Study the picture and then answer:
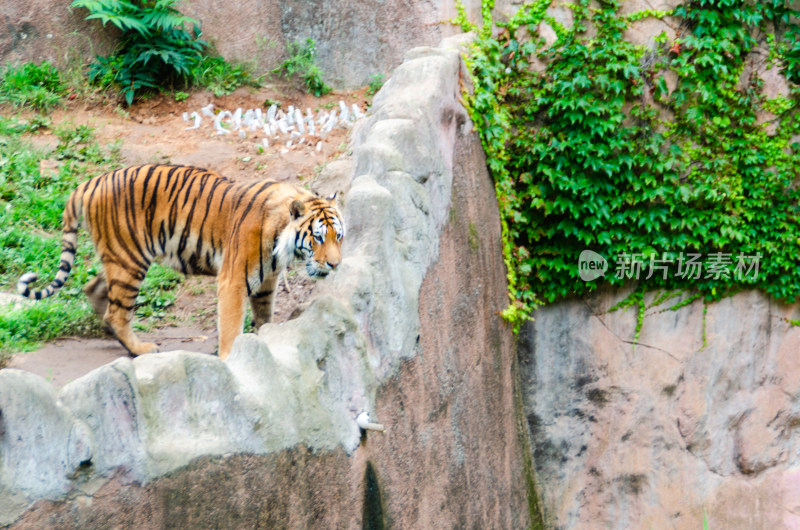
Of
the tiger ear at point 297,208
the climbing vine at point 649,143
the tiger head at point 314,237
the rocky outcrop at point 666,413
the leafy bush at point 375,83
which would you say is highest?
the leafy bush at point 375,83

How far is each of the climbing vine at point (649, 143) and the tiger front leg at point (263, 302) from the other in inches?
94.5

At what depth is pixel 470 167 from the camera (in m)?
5.46

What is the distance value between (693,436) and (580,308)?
1.60 metres

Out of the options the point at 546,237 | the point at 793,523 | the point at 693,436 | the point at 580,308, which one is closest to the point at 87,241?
the point at 546,237

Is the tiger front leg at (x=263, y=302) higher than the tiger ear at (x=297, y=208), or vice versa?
the tiger ear at (x=297, y=208)

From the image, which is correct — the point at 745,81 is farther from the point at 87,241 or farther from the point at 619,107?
the point at 87,241

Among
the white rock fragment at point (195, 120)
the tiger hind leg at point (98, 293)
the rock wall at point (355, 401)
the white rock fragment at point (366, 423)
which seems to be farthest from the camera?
the white rock fragment at point (195, 120)

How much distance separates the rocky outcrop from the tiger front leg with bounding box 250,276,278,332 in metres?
3.05

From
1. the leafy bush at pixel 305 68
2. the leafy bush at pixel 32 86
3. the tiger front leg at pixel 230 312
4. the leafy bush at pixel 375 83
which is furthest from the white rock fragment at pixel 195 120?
the tiger front leg at pixel 230 312

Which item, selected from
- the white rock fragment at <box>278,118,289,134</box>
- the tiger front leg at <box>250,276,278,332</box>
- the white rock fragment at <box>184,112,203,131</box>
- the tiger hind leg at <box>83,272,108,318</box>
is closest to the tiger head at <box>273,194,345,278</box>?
the tiger front leg at <box>250,276,278,332</box>

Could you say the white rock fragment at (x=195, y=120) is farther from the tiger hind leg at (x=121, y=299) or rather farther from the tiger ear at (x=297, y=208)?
the tiger ear at (x=297, y=208)

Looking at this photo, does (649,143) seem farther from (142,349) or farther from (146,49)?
(146,49)

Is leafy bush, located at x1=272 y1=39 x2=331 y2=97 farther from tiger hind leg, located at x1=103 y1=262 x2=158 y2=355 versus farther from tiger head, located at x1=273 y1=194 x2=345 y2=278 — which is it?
tiger head, located at x1=273 y1=194 x2=345 y2=278

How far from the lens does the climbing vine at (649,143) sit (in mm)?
6180
